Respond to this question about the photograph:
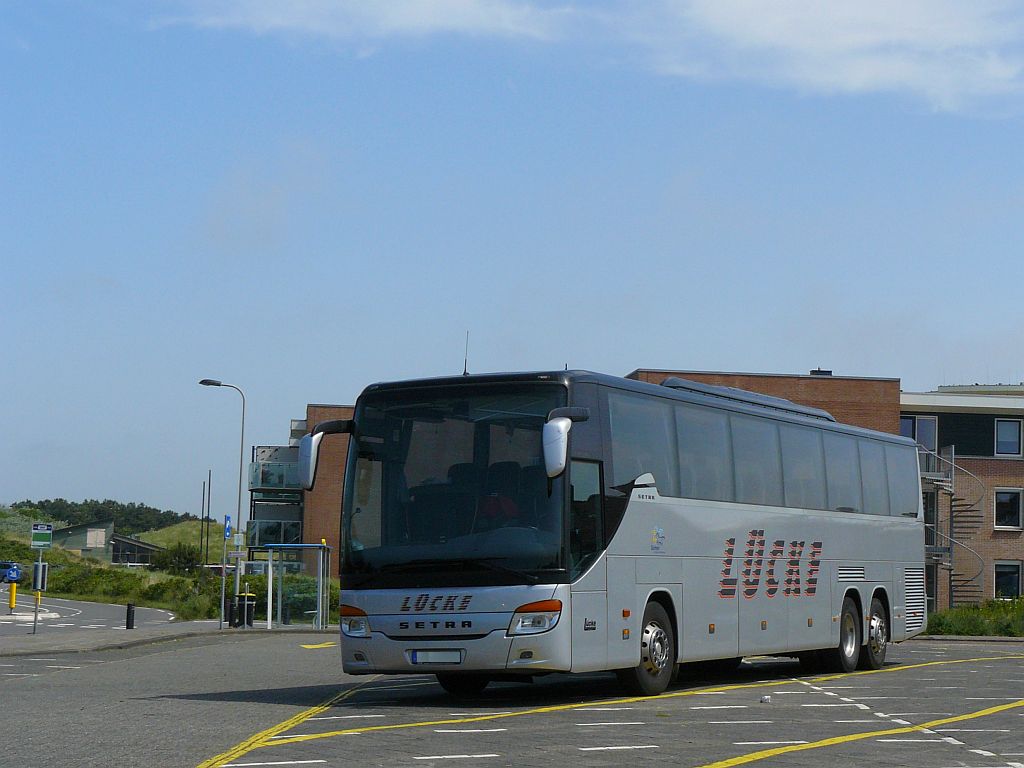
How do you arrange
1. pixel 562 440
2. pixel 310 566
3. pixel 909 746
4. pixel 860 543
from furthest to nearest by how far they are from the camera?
1. pixel 310 566
2. pixel 860 543
3. pixel 562 440
4. pixel 909 746

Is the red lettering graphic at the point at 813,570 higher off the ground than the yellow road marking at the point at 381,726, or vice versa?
the red lettering graphic at the point at 813,570

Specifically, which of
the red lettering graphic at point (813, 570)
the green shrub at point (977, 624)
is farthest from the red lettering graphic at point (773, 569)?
the green shrub at point (977, 624)

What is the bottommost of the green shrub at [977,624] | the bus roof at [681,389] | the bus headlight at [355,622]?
the green shrub at [977,624]

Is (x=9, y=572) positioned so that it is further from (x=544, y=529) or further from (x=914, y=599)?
(x=544, y=529)

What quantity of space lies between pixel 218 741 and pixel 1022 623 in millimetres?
33700

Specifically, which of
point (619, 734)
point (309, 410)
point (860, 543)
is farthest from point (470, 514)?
point (309, 410)

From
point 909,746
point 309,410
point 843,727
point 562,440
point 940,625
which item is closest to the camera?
point 909,746

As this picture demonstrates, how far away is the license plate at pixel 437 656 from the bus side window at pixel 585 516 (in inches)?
54.7

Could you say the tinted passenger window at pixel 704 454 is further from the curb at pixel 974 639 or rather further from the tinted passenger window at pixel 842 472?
the curb at pixel 974 639

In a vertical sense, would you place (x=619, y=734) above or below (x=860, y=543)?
below

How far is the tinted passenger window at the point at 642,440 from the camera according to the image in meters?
16.0

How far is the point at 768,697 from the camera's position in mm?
16047

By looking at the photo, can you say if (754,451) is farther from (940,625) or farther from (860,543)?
(940,625)

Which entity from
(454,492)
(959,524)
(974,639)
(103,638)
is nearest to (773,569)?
(454,492)
